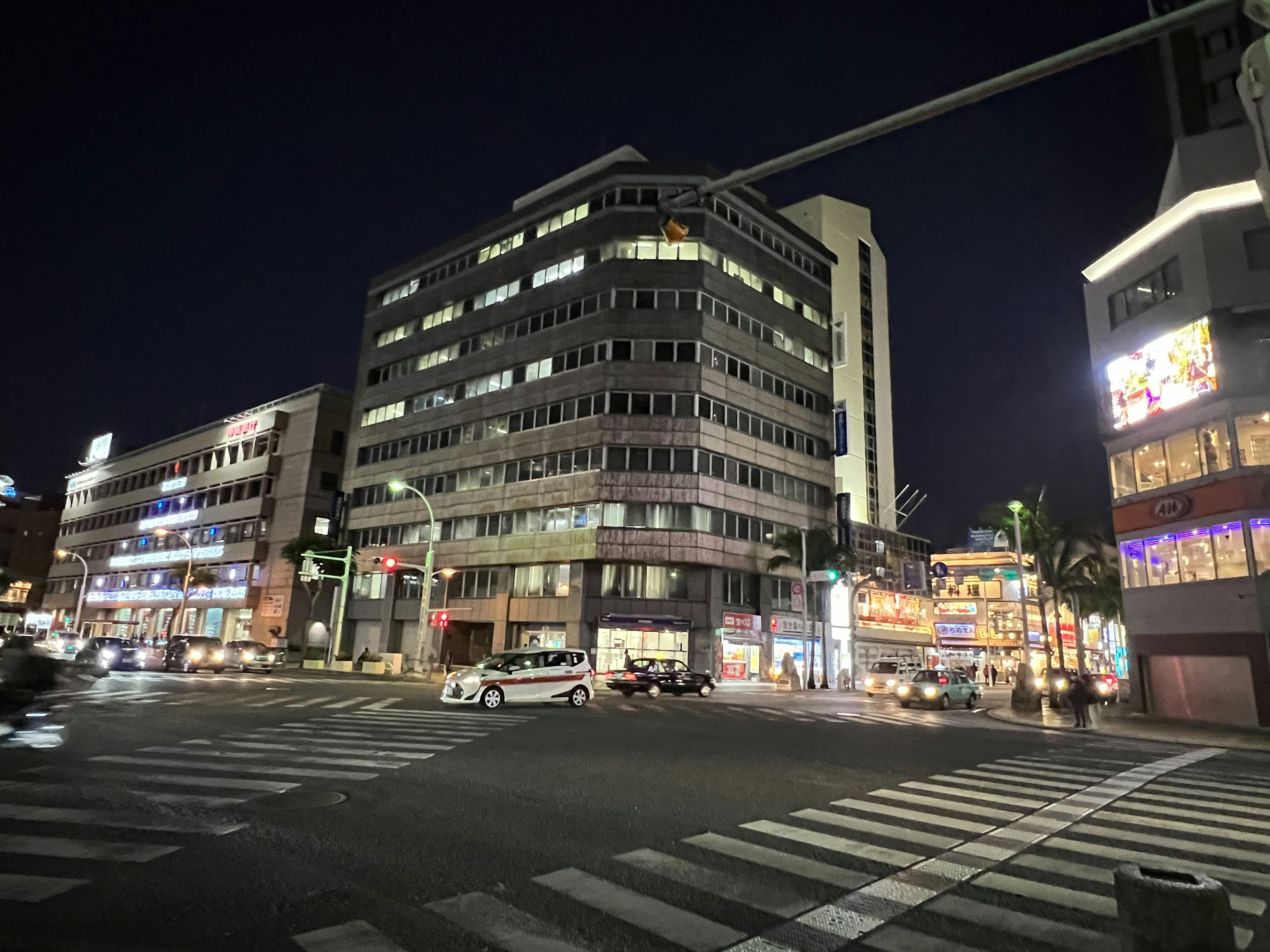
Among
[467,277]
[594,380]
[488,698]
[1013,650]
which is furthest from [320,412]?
[1013,650]

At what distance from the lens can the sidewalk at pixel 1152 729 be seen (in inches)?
810

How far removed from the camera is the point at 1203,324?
26875 millimetres

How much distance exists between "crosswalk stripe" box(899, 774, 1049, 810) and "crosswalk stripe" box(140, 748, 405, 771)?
24.5ft

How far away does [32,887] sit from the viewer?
5312 millimetres

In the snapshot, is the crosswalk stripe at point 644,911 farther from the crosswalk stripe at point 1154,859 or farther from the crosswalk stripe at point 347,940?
the crosswalk stripe at point 1154,859

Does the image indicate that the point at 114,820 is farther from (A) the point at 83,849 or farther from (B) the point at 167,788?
(B) the point at 167,788

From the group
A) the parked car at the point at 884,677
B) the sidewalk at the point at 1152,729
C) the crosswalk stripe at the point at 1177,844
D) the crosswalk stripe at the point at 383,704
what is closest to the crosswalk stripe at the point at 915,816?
the crosswalk stripe at the point at 1177,844

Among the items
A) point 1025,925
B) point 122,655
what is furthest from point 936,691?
point 122,655

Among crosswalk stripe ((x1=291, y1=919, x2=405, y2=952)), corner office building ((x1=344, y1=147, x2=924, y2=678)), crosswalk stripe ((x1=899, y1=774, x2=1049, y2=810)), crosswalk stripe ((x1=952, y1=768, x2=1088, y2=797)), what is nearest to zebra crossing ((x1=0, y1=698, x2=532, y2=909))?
crosswalk stripe ((x1=291, y1=919, x2=405, y2=952))

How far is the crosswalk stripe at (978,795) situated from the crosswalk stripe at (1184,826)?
0.74 meters

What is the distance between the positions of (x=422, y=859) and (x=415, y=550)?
1940 inches

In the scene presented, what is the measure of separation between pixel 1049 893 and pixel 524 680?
1874cm

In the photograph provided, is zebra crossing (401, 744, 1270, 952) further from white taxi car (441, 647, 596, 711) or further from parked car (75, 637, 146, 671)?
parked car (75, 637, 146, 671)

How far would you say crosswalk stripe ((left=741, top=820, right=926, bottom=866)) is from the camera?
22.5 ft
